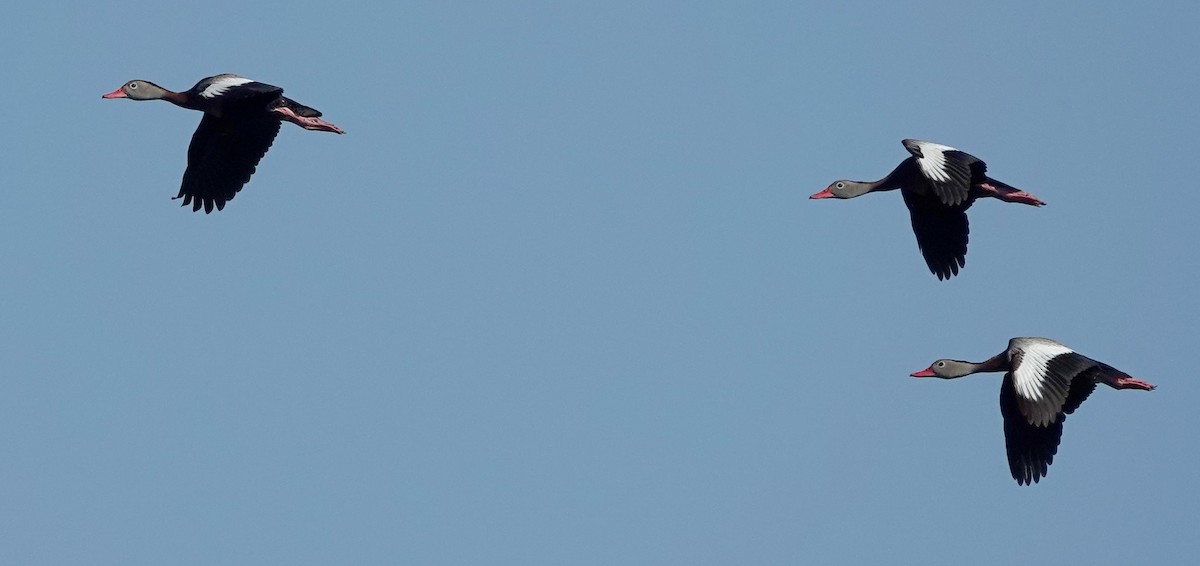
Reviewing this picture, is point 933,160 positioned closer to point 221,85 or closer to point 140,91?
point 221,85

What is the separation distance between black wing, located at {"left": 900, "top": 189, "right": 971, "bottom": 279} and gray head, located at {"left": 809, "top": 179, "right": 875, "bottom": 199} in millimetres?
776

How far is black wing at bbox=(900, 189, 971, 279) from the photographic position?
1070 inches

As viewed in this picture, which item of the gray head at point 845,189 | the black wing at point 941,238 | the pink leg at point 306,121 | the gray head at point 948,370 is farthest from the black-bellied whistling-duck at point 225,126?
the gray head at point 948,370

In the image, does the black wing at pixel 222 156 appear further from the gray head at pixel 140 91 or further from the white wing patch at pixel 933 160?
the white wing patch at pixel 933 160

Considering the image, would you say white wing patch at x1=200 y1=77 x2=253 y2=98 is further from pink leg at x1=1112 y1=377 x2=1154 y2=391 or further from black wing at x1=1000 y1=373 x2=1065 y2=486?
pink leg at x1=1112 y1=377 x2=1154 y2=391

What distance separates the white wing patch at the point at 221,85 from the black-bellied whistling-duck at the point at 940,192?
7.97 m

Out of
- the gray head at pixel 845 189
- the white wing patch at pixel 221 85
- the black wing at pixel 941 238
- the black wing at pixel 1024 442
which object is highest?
the white wing patch at pixel 221 85

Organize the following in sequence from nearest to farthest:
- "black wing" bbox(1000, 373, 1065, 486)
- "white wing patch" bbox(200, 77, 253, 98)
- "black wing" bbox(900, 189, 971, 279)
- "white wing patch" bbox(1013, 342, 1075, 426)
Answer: "white wing patch" bbox(1013, 342, 1075, 426), "black wing" bbox(1000, 373, 1065, 486), "white wing patch" bbox(200, 77, 253, 98), "black wing" bbox(900, 189, 971, 279)

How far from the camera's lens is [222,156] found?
26.5m

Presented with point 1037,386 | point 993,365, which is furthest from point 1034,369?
point 993,365

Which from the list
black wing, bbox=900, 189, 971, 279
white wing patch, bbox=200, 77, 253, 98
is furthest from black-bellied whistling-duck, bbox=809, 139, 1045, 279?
white wing patch, bbox=200, 77, 253, 98

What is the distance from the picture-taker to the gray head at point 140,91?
2675cm

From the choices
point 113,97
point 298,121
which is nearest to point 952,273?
point 298,121

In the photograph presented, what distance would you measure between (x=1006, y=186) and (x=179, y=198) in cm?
1020
